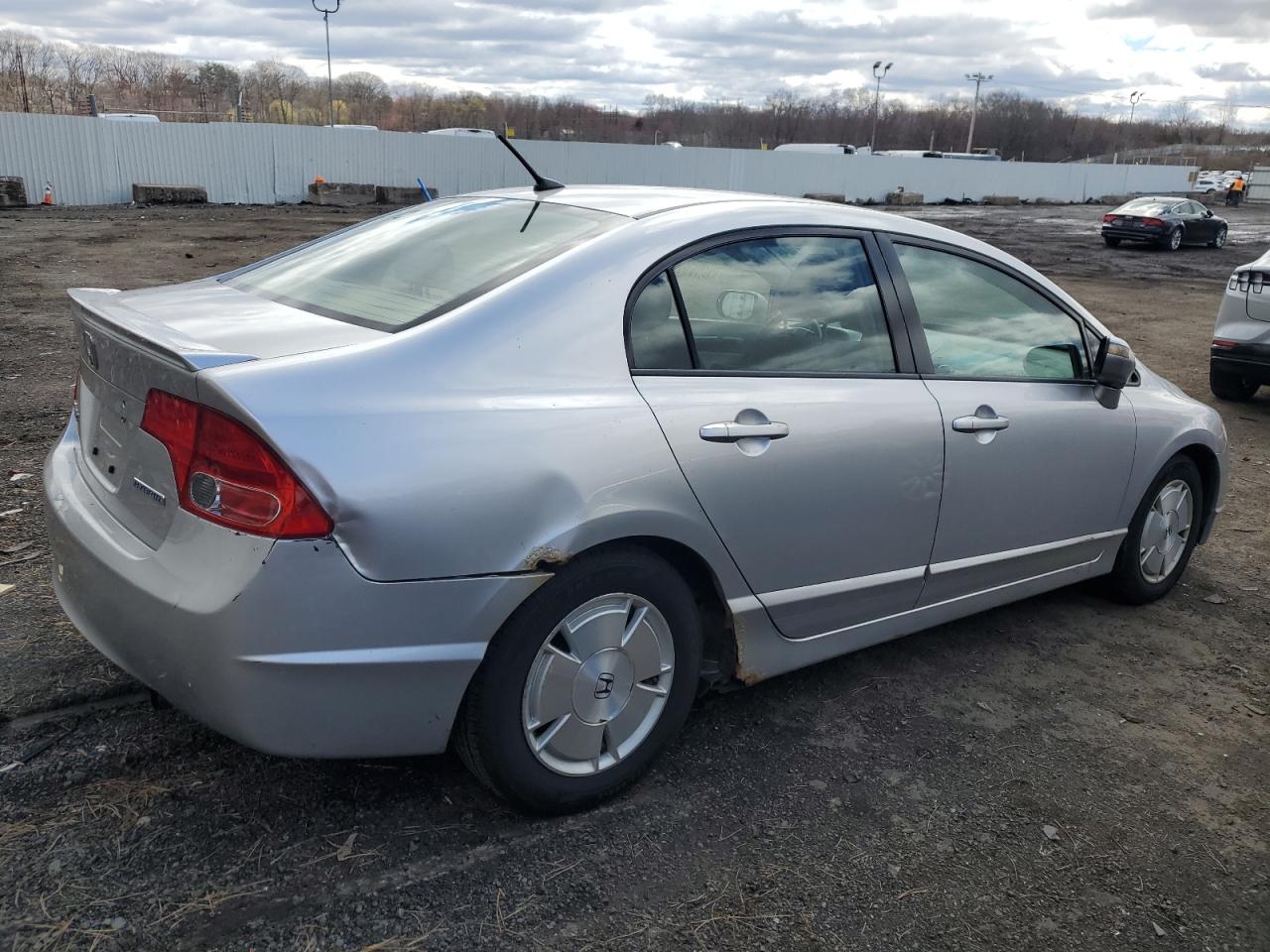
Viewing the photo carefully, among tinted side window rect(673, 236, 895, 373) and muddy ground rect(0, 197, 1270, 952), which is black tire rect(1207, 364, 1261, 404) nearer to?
muddy ground rect(0, 197, 1270, 952)

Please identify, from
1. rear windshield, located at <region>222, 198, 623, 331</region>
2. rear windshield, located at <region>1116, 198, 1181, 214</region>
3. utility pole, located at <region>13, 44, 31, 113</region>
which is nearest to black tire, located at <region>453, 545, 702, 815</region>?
rear windshield, located at <region>222, 198, 623, 331</region>

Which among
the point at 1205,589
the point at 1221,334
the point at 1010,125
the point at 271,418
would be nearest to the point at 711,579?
the point at 271,418

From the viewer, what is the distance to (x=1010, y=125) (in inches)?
4496

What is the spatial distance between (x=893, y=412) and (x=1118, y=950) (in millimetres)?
1552

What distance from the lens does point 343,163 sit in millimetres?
30750

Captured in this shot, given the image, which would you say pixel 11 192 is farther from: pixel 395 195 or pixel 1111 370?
pixel 1111 370

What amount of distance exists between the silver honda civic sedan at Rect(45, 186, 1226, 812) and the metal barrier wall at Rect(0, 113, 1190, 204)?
26.2 m

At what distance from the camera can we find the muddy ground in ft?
7.71

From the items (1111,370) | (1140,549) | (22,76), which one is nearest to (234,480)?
(1111,370)

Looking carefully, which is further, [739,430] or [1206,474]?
[1206,474]

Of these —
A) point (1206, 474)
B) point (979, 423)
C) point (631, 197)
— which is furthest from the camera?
point (1206, 474)

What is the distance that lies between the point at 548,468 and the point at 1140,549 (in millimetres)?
3020

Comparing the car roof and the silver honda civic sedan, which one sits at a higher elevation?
the car roof

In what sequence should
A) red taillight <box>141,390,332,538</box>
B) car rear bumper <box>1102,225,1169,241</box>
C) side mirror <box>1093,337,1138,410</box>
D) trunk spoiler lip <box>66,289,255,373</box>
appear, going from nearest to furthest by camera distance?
red taillight <box>141,390,332,538</box> → trunk spoiler lip <box>66,289,255,373</box> → side mirror <box>1093,337,1138,410</box> → car rear bumper <box>1102,225,1169,241</box>
